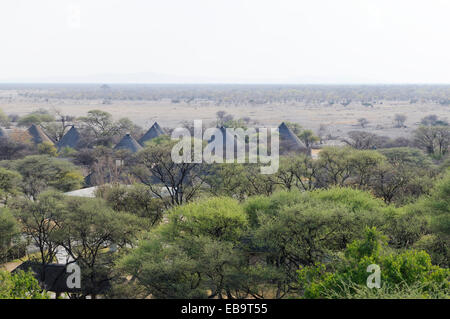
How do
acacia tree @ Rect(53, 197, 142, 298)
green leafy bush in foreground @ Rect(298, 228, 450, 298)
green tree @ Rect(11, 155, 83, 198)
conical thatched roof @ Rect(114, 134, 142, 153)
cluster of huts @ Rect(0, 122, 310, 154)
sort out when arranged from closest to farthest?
green leafy bush in foreground @ Rect(298, 228, 450, 298) → acacia tree @ Rect(53, 197, 142, 298) → green tree @ Rect(11, 155, 83, 198) → conical thatched roof @ Rect(114, 134, 142, 153) → cluster of huts @ Rect(0, 122, 310, 154)

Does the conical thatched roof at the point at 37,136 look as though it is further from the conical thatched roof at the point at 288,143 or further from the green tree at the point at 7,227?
the green tree at the point at 7,227

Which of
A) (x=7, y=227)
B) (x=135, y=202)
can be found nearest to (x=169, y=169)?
(x=135, y=202)

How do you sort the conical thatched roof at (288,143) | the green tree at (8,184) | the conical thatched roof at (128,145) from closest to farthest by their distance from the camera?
the green tree at (8,184) → the conical thatched roof at (128,145) → the conical thatched roof at (288,143)

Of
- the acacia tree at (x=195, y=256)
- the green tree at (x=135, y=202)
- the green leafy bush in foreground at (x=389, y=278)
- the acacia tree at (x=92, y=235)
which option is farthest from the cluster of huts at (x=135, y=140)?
the green leafy bush in foreground at (x=389, y=278)

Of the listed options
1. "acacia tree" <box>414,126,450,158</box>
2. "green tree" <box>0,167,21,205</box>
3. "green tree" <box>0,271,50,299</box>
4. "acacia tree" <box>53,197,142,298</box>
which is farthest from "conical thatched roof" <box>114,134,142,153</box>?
"green tree" <box>0,271,50,299</box>

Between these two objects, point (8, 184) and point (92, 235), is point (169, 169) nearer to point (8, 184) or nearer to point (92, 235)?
point (92, 235)

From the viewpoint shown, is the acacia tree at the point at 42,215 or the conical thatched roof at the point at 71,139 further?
the conical thatched roof at the point at 71,139

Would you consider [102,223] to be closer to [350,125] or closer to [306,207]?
[306,207]

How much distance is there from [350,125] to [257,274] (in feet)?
213

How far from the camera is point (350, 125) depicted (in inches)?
2921

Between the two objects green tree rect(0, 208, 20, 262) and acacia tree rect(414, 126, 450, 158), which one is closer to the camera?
green tree rect(0, 208, 20, 262)

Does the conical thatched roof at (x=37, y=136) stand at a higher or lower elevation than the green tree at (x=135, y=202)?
higher

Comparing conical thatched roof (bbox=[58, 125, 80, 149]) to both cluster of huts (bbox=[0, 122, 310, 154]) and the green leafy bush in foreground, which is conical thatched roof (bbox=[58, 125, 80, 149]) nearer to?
cluster of huts (bbox=[0, 122, 310, 154])

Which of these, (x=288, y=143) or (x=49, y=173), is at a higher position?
(x=288, y=143)
